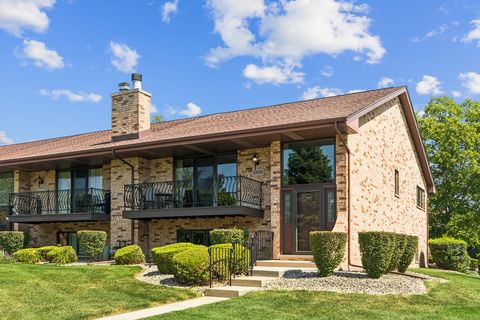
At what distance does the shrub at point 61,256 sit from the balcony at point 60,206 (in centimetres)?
224

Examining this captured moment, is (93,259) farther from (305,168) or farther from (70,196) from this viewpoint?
(305,168)

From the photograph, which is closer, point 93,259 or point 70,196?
point 93,259

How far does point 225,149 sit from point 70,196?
24.6 ft

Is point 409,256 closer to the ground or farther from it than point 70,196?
closer to the ground

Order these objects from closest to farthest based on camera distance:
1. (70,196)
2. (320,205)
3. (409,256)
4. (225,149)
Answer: (409,256), (320,205), (225,149), (70,196)

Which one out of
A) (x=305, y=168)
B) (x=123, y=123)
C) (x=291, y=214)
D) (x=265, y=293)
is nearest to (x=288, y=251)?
(x=291, y=214)

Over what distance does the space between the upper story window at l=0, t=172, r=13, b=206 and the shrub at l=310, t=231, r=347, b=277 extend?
1606 cm

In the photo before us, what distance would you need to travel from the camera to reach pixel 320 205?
16422 millimetres

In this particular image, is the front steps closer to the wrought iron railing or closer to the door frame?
the wrought iron railing

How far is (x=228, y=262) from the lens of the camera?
13.5m

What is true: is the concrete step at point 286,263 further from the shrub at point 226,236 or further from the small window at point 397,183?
the small window at point 397,183

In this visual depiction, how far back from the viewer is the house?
645 inches

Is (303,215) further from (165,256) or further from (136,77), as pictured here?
(136,77)

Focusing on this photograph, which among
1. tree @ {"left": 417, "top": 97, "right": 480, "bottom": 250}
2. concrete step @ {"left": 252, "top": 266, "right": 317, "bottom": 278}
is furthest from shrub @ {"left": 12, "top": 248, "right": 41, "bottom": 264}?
tree @ {"left": 417, "top": 97, "right": 480, "bottom": 250}
